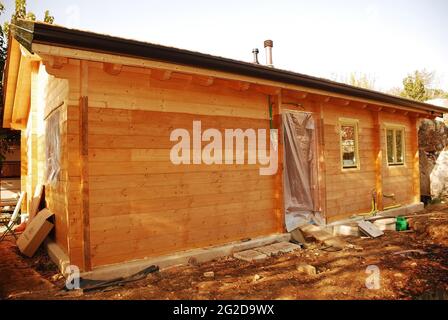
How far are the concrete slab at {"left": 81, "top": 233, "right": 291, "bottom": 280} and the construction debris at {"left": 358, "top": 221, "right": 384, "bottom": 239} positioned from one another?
82.3 inches

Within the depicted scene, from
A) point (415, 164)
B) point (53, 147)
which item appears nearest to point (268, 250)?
point (53, 147)

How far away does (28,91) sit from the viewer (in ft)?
29.5

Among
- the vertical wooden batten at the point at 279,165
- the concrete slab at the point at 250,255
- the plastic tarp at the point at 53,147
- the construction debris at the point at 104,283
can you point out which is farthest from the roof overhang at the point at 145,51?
the concrete slab at the point at 250,255

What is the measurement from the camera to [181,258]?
5262 millimetres

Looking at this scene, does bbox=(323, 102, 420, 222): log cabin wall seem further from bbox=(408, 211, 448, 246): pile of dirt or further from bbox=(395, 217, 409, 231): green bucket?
bbox=(408, 211, 448, 246): pile of dirt

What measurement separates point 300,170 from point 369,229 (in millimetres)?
2300

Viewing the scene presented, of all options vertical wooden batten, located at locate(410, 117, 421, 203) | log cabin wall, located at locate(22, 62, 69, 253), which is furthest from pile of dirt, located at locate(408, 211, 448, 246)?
log cabin wall, located at locate(22, 62, 69, 253)

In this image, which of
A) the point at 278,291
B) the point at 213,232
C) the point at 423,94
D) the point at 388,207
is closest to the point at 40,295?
the point at 213,232

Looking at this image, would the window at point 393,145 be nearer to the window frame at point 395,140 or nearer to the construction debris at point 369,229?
the window frame at point 395,140

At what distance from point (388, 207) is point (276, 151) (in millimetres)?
5595

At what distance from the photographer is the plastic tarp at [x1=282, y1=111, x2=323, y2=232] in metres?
7.26

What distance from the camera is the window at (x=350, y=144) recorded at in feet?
29.1

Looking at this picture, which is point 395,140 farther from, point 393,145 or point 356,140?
point 356,140

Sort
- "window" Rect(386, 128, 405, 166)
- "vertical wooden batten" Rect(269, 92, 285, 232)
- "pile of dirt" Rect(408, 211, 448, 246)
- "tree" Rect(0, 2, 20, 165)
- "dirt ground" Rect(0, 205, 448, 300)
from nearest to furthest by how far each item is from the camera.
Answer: "dirt ground" Rect(0, 205, 448, 300)
"pile of dirt" Rect(408, 211, 448, 246)
"vertical wooden batten" Rect(269, 92, 285, 232)
"window" Rect(386, 128, 405, 166)
"tree" Rect(0, 2, 20, 165)
